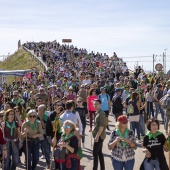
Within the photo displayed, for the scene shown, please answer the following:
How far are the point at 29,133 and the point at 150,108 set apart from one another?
939 centimetres

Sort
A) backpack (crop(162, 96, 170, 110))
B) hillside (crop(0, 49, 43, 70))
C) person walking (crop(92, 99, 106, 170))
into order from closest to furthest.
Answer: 1. person walking (crop(92, 99, 106, 170))
2. backpack (crop(162, 96, 170, 110))
3. hillside (crop(0, 49, 43, 70))

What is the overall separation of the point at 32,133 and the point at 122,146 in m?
2.73

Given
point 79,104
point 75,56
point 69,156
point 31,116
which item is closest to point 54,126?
point 31,116

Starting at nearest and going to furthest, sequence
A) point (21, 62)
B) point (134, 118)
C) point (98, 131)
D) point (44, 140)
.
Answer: point (98, 131) → point (44, 140) → point (134, 118) → point (21, 62)

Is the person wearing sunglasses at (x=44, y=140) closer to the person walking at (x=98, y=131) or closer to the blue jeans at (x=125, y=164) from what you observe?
the person walking at (x=98, y=131)

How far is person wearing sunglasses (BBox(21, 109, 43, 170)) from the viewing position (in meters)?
9.65

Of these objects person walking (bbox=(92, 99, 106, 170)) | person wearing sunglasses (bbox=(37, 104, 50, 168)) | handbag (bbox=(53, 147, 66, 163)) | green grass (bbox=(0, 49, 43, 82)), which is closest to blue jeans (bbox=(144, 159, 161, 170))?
handbag (bbox=(53, 147, 66, 163))

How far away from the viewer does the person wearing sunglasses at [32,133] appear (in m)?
9.65

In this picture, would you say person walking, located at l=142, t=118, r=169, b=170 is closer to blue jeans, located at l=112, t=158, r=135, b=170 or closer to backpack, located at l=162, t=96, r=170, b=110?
blue jeans, located at l=112, t=158, r=135, b=170

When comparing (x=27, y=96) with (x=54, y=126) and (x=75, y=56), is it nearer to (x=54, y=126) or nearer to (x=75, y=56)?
(x=54, y=126)

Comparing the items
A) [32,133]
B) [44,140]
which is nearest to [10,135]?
[32,133]

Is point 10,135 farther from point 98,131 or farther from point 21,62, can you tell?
point 21,62

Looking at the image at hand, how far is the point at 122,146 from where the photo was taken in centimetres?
770

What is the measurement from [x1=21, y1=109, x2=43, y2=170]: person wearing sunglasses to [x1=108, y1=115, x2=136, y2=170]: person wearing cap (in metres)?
2.50
